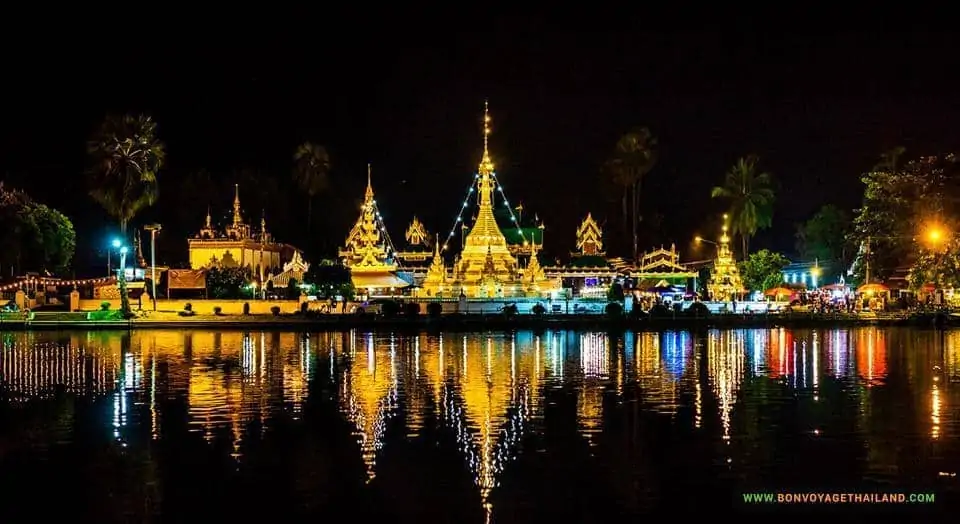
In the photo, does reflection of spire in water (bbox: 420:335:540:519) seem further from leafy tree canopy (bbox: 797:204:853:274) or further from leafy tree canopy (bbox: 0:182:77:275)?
leafy tree canopy (bbox: 797:204:853:274)

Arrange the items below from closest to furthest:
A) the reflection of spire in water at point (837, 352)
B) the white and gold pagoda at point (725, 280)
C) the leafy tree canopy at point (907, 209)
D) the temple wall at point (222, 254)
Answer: the reflection of spire in water at point (837, 352)
the leafy tree canopy at point (907, 209)
the white and gold pagoda at point (725, 280)
the temple wall at point (222, 254)

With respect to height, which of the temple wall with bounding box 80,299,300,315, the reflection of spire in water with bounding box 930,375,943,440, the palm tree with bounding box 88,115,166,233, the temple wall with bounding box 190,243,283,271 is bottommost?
the reflection of spire in water with bounding box 930,375,943,440

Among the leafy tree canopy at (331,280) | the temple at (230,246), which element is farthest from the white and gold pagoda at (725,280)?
the temple at (230,246)

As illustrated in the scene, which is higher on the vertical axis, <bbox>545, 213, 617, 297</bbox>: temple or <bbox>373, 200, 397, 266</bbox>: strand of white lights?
<bbox>373, 200, 397, 266</bbox>: strand of white lights

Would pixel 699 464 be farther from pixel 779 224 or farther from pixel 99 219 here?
pixel 779 224

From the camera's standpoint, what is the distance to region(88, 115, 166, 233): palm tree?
2178 inches

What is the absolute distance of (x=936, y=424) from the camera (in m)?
19.2

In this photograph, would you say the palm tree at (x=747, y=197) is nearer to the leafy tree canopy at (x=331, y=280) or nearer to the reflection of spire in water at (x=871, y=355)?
the leafy tree canopy at (x=331, y=280)

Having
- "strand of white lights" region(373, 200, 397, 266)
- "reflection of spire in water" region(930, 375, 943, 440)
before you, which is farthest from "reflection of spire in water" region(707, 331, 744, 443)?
"strand of white lights" region(373, 200, 397, 266)

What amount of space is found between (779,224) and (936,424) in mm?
82378

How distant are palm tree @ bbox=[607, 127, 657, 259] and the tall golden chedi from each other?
1660cm

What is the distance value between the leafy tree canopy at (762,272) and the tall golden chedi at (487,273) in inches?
537

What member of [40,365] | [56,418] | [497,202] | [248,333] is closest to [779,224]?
[497,202]

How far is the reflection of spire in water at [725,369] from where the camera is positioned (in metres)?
21.4
